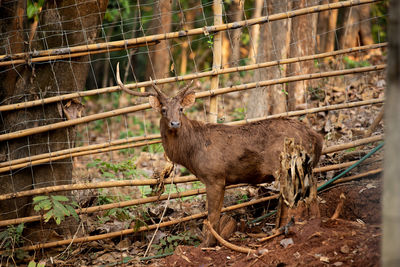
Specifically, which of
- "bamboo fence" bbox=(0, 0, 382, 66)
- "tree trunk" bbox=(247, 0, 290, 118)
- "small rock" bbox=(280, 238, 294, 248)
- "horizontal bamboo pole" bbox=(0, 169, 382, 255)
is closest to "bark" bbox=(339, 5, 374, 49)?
"tree trunk" bbox=(247, 0, 290, 118)

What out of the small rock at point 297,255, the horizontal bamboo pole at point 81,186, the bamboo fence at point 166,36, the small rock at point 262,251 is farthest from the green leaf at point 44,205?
the small rock at point 297,255

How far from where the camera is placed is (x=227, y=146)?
16.8 ft

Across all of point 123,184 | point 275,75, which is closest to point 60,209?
point 123,184

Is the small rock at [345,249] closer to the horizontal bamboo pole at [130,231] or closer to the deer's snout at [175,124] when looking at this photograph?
the horizontal bamboo pole at [130,231]

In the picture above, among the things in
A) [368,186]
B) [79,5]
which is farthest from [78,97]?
[368,186]

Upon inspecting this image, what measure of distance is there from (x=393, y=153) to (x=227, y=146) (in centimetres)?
329

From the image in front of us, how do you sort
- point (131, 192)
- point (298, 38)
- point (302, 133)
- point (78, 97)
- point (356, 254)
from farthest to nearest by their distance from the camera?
point (298, 38) → point (131, 192) → point (78, 97) → point (302, 133) → point (356, 254)

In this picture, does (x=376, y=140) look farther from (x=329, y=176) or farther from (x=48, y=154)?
(x=48, y=154)

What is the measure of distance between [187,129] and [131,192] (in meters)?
2.55

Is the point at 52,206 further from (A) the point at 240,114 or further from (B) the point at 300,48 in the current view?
(B) the point at 300,48

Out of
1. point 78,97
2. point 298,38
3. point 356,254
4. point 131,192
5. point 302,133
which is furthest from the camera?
point 298,38

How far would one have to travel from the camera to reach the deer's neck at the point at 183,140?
17.0 ft

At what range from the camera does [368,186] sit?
16.9ft

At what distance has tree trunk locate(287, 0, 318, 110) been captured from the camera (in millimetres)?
7965
